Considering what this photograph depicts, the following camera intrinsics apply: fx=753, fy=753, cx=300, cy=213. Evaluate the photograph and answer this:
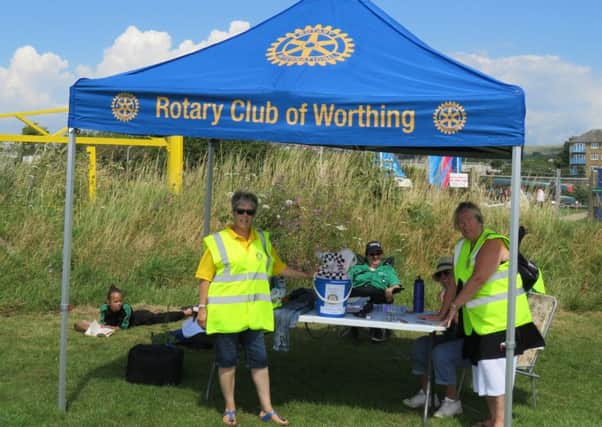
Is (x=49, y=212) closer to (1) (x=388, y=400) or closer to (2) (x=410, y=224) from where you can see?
(2) (x=410, y=224)

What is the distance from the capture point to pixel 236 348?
200 inches

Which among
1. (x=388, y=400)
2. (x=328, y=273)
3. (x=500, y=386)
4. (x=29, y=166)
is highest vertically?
(x=29, y=166)

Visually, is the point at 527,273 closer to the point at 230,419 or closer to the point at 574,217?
the point at 230,419

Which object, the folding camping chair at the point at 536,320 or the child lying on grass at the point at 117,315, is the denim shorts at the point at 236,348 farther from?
the child lying on grass at the point at 117,315

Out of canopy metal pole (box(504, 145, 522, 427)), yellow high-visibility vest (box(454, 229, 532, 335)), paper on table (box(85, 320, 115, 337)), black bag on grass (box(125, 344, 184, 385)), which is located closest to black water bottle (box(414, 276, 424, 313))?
yellow high-visibility vest (box(454, 229, 532, 335))

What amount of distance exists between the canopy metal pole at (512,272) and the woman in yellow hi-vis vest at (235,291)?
1.52m

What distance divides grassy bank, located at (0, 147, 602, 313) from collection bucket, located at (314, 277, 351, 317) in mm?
4406

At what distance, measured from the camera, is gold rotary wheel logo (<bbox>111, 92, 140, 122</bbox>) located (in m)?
5.04

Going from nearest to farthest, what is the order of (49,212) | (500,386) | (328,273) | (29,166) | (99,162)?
1. (500,386)
2. (328,273)
3. (49,212)
4. (29,166)
5. (99,162)

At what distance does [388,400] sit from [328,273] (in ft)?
4.03

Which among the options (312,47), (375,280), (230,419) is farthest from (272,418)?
(375,280)

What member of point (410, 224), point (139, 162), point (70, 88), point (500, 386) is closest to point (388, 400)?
point (500, 386)

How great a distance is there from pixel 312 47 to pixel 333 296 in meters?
1.75

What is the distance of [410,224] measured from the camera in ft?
38.3
